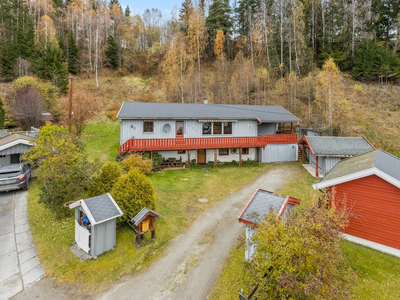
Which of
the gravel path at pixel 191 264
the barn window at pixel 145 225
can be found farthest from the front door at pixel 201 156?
the barn window at pixel 145 225

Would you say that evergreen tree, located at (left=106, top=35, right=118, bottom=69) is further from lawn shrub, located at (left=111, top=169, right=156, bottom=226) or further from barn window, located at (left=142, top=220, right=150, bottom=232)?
barn window, located at (left=142, top=220, right=150, bottom=232)

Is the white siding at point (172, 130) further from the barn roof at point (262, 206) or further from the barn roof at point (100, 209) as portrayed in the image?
the barn roof at point (262, 206)

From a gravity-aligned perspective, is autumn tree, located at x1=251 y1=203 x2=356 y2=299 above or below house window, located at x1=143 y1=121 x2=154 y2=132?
below

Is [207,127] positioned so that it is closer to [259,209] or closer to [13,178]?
[259,209]

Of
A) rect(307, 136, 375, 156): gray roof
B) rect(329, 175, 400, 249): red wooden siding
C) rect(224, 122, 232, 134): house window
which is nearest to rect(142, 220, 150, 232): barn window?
rect(329, 175, 400, 249): red wooden siding

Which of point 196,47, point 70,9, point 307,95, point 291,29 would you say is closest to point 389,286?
point 307,95
